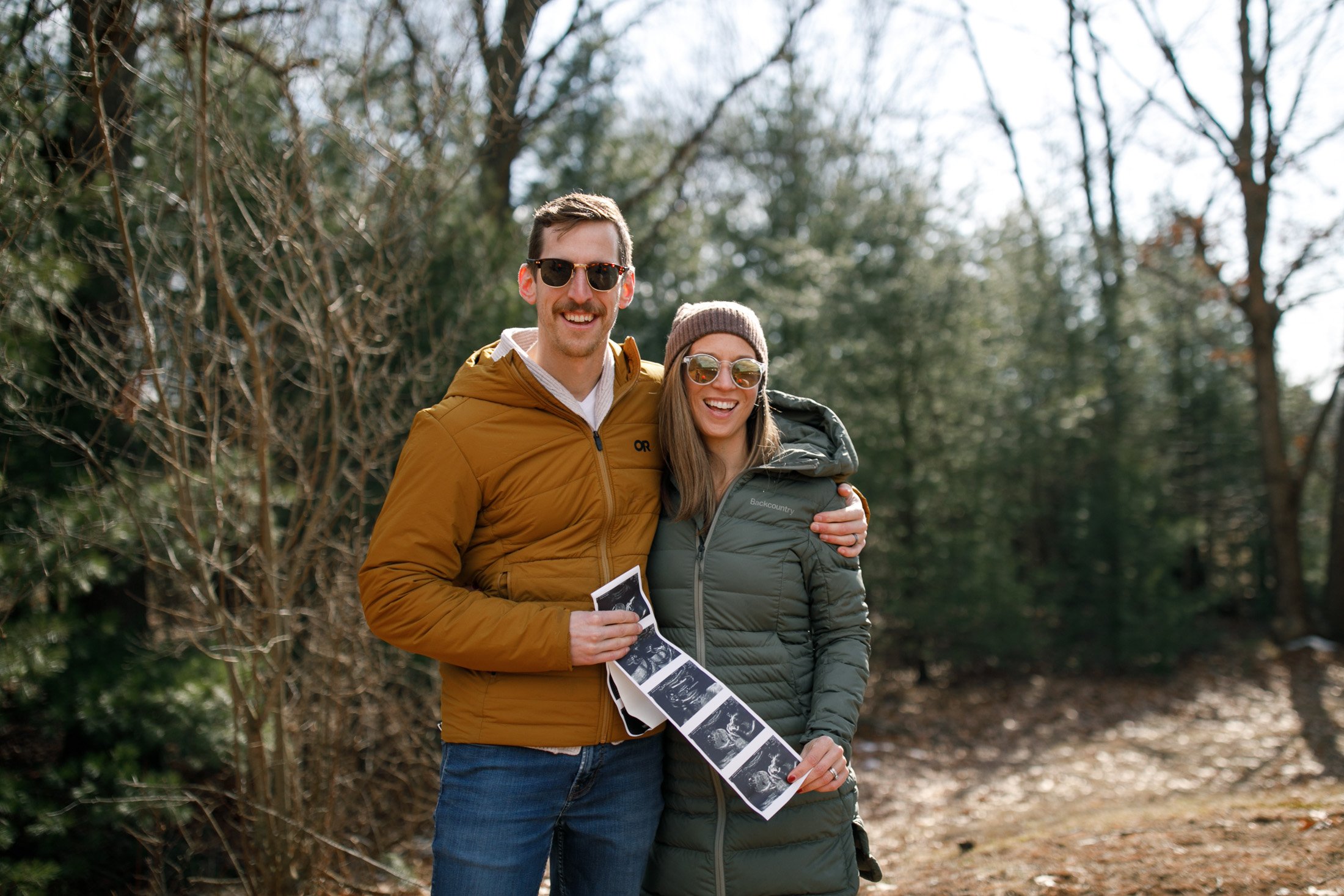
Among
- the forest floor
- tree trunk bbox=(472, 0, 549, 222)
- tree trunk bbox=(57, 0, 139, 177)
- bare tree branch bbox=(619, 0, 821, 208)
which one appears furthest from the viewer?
bare tree branch bbox=(619, 0, 821, 208)

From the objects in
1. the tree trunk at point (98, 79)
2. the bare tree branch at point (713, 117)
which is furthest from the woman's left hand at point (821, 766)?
the bare tree branch at point (713, 117)

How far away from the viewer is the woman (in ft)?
7.99

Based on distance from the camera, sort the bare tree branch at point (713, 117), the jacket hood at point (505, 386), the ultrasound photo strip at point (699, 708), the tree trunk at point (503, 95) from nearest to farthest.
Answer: the ultrasound photo strip at point (699, 708) → the jacket hood at point (505, 386) → the tree trunk at point (503, 95) → the bare tree branch at point (713, 117)

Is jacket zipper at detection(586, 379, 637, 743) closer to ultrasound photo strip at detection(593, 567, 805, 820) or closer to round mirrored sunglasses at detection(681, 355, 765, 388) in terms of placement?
ultrasound photo strip at detection(593, 567, 805, 820)

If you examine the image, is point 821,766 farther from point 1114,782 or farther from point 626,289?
point 1114,782

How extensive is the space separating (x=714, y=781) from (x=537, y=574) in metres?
0.78

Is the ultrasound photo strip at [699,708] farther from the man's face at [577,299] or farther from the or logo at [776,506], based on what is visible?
the man's face at [577,299]

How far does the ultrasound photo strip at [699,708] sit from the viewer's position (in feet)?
7.57

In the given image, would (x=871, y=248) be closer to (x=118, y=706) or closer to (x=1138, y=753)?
(x=1138, y=753)

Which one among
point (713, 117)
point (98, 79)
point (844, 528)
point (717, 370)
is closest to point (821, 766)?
point (844, 528)

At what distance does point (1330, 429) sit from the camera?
15.2 m

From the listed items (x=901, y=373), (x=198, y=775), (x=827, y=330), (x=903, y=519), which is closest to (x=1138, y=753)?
(x=903, y=519)

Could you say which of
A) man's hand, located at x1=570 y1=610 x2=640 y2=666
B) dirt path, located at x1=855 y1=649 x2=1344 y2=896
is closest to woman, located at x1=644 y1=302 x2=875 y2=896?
man's hand, located at x1=570 y1=610 x2=640 y2=666

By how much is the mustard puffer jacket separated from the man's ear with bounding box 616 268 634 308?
0.39 metres
